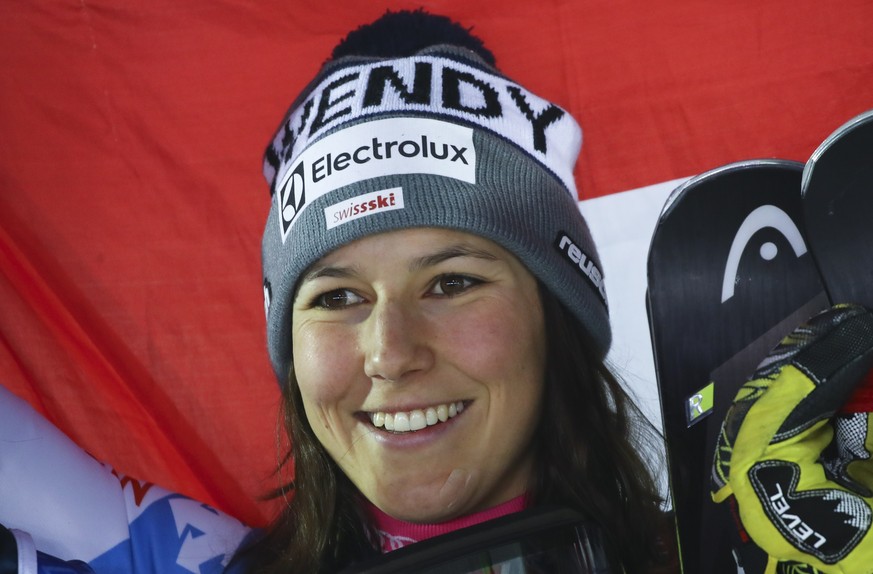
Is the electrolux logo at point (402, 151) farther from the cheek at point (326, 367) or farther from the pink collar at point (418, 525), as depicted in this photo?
the pink collar at point (418, 525)

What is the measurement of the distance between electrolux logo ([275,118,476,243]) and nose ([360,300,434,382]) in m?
0.16

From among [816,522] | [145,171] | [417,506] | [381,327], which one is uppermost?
[145,171]

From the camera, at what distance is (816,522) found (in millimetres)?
1283

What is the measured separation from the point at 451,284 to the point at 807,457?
0.52 m

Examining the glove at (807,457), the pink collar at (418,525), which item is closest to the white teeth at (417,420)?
the pink collar at (418,525)

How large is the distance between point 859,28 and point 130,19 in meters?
1.35

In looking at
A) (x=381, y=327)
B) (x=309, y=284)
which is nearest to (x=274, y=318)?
(x=309, y=284)

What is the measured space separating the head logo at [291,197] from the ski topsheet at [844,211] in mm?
812

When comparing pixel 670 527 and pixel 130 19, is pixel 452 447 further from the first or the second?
pixel 130 19

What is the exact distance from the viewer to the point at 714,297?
1.82m

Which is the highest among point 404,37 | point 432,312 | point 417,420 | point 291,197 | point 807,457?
point 404,37

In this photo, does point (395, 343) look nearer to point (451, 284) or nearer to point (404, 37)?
point (451, 284)

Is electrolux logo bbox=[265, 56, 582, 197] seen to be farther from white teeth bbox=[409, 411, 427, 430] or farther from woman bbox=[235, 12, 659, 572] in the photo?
white teeth bbox=[409, 411, 427, 430]

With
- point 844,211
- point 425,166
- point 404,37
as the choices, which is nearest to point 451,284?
point 425,166
